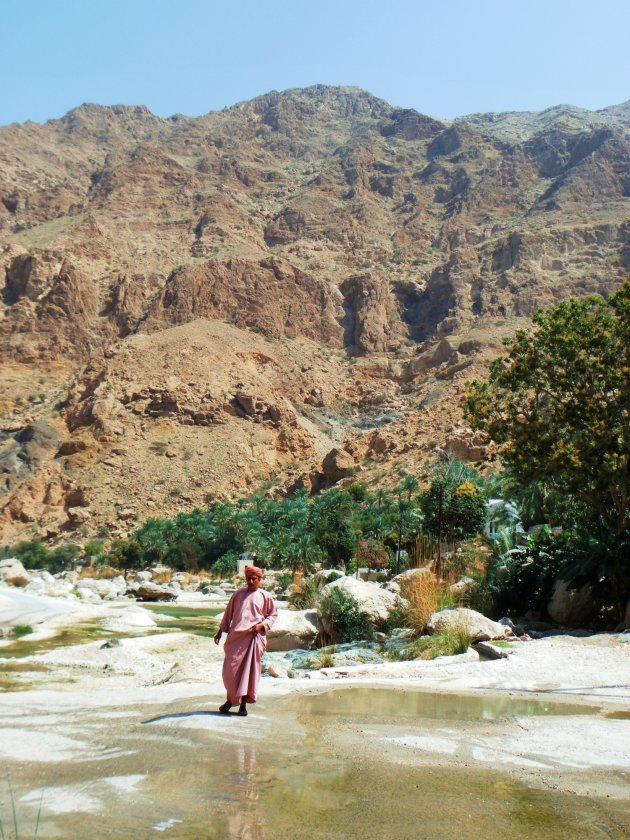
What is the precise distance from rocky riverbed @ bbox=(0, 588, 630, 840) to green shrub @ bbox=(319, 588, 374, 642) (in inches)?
153

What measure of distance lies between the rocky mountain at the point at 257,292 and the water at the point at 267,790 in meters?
47.4

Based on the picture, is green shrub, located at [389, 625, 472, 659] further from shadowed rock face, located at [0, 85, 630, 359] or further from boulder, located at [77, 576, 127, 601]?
shadowed rock face, located at [0, 85, 630, 359]

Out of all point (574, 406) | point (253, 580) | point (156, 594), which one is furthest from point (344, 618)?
point (156, 594)

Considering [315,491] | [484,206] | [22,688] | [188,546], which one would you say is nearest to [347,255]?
[484,206]

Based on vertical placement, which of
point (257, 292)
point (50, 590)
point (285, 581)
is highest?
point (257, 292)

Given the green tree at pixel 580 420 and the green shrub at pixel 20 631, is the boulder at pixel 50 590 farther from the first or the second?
the green tree at pixel 580 420

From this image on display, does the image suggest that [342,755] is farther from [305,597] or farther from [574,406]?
[305,597]

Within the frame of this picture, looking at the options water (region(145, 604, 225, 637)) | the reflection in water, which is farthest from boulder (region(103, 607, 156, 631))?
the reflection in water

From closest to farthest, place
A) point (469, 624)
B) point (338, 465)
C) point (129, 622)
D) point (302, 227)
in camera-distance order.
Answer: point (469, 624) → point (129, 622) → point (338, 465) → point (302, 227)

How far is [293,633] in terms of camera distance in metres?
13.9

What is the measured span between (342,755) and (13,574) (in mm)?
34815

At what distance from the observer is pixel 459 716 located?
6797 millimetres

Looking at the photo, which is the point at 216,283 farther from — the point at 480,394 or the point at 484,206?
the point at 480,394

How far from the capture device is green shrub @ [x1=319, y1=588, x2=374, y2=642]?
1380 cm
